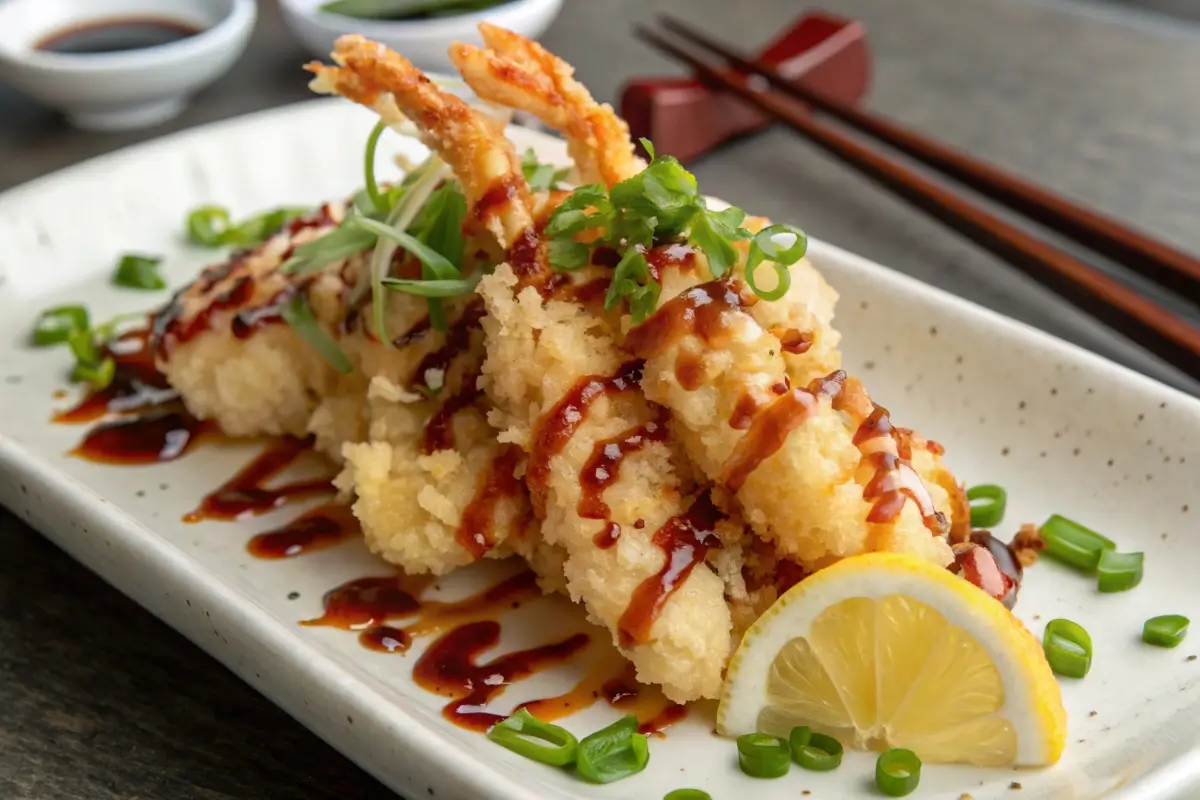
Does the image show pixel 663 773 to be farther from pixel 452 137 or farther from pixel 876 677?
pixel 452 137

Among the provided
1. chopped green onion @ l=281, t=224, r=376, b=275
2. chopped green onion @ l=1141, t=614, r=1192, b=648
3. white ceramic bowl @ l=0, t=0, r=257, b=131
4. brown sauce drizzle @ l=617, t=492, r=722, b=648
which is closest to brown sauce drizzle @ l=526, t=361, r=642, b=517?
brown sauce drizzle @ l=617, t=492, r=722, b=648

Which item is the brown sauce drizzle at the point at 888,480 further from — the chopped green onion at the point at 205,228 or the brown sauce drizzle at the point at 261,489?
the chopped green onion at the point at 205,228

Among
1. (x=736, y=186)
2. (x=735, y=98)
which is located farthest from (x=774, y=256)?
(x=735, y=98)

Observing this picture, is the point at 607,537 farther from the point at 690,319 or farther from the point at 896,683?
the point at 896,683

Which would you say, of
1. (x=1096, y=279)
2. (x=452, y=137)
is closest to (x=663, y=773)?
(x=452, y=137)

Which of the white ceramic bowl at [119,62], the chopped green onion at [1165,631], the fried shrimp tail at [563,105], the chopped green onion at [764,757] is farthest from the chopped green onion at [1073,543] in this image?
the white ceramic bowl at [119,62]
